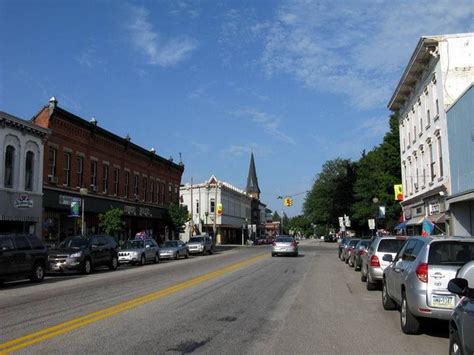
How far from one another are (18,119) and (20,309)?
21.5 metres

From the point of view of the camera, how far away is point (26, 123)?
105 ft

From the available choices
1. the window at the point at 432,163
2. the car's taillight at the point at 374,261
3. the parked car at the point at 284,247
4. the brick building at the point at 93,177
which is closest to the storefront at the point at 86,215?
the brick building at the point at 93,177

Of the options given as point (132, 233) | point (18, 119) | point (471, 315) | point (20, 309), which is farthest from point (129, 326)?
point (132, 233)

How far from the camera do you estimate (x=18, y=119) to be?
31250mm

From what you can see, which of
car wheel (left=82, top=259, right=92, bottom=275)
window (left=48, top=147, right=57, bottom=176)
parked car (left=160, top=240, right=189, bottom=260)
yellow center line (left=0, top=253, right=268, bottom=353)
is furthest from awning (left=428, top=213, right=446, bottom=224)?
window (left=48, top=147, right=57, bottom=176)

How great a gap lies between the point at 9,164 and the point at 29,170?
5.78 ft

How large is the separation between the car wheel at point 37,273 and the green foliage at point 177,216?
111 feet

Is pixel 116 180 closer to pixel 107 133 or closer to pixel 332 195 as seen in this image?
pixel 107 133

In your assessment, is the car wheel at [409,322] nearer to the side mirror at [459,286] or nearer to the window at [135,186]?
the side mirror at [459,286]

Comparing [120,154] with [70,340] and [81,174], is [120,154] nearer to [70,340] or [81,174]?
[81,174]

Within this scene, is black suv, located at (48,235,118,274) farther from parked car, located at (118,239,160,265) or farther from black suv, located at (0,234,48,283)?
parked car, located at (118,239,160,265)

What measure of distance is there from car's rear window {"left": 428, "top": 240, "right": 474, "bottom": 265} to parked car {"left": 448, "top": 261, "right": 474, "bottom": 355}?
2.77 meters

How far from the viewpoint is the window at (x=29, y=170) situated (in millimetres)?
32344

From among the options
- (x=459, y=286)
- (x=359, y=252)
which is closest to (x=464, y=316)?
(x=459, y=286)
